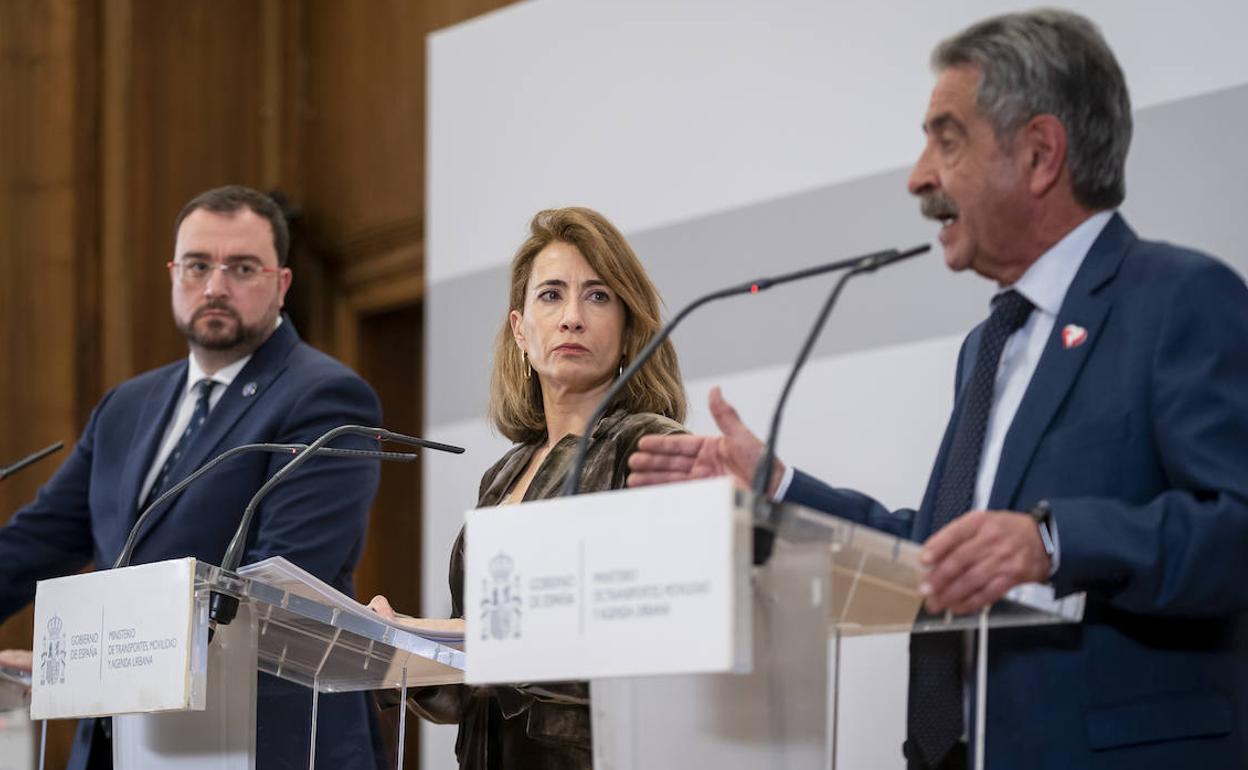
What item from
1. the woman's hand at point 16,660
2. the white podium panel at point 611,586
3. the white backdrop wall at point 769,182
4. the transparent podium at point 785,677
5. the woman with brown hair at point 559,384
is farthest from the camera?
the white backdrop wall at point 769,182

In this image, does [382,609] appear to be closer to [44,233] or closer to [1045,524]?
[1045,524]

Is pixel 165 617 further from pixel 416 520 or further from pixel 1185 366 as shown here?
pixel 416 520

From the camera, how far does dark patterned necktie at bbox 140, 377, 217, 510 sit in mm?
3561

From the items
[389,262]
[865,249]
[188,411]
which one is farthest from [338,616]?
[389,262]

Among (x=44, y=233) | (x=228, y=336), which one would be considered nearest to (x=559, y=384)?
(x=228, y=336)

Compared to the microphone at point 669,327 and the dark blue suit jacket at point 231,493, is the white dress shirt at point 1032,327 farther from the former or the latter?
the dark blue suit jacket at point 231,493

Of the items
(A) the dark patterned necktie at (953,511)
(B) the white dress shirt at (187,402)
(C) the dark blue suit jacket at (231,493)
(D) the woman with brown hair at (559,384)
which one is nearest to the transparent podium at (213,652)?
(D) the woman with brown hair at (559,384)

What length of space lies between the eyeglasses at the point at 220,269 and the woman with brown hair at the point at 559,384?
3.08 feet

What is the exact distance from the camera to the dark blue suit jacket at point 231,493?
3.34m

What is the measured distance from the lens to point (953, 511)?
215 centimetres

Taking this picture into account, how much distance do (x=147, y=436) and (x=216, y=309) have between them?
32cm

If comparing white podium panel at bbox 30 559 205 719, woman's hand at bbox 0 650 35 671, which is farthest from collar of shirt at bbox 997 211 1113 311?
woman's hand at bbox 0 650 35 671

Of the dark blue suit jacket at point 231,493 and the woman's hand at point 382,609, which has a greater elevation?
the dark blue suit jacket at point 231,493

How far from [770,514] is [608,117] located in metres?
2.99
